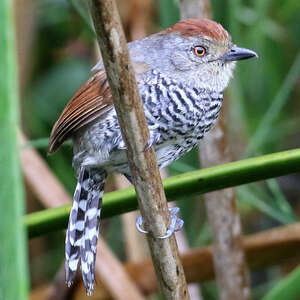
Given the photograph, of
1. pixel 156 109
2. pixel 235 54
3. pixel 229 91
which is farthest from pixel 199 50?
pixel 229 91

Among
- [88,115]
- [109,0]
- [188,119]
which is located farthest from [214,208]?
[109,0]

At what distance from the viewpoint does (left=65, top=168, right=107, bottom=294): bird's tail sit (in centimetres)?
228

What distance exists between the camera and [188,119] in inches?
88.9

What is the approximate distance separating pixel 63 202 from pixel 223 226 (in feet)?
2.61

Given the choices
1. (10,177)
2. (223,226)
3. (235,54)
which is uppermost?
(10,177)

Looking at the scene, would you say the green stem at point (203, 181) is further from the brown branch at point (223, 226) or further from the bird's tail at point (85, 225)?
the brown branch at point (223, 226)

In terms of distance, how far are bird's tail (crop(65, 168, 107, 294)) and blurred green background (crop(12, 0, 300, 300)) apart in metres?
0.72

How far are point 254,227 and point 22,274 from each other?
370 cm

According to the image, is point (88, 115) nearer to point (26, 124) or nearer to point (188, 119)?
point (188, 119)

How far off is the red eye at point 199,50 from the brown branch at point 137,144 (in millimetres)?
1101

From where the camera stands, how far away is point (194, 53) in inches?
95.9

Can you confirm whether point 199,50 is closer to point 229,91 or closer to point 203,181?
point 229,91

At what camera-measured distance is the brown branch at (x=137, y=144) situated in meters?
1.09

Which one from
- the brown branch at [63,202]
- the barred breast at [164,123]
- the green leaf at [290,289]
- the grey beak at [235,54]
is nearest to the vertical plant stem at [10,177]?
the green leaf at [290,289]
